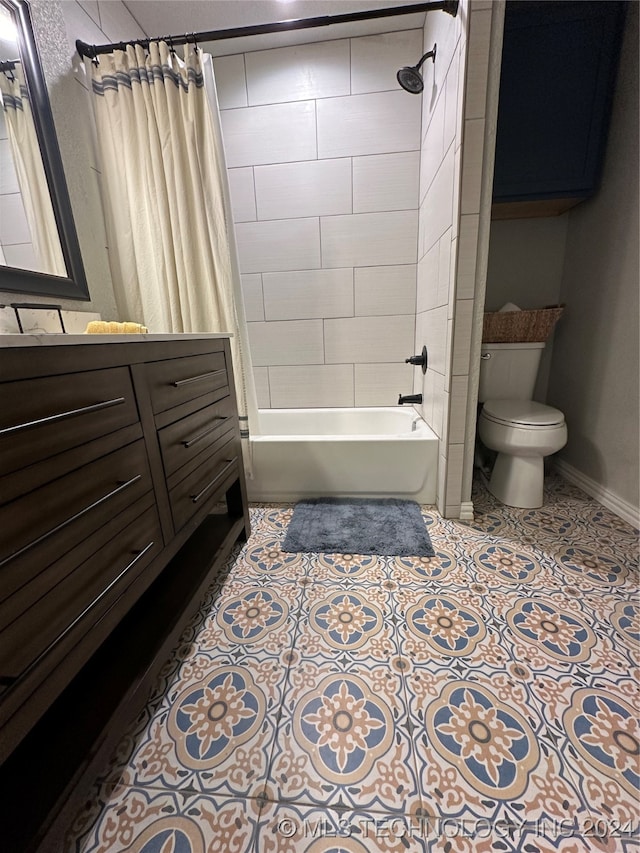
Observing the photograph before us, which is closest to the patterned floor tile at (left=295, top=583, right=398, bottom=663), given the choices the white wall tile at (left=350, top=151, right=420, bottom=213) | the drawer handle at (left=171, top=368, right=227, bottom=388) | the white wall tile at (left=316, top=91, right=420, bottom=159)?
the drawer handle at (left=171, top=368, right=227, bottom=388)

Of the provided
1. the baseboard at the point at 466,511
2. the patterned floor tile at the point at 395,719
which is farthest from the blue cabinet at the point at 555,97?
the patterned floor tile at the point at 395,719

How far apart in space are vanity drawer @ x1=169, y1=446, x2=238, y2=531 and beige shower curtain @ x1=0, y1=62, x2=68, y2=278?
2.95 feet

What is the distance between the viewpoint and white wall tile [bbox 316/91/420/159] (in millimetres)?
1872

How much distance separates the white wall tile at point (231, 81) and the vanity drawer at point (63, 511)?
7.38 feet

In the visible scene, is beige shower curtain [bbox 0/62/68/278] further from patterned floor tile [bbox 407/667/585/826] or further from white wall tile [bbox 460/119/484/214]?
patterned floor tile [bbox 407/667/585/826]

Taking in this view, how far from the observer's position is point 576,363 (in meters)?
1.84

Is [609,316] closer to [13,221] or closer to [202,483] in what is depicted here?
[202,483]

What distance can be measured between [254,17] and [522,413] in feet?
8.04

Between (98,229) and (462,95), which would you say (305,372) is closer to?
(98,229)

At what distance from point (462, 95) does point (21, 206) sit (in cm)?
155

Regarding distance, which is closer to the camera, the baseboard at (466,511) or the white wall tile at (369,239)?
the baseboard at (466,511)

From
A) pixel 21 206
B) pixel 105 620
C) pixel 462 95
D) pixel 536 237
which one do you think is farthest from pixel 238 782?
pixel 536 237

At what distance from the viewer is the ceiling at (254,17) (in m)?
1.67

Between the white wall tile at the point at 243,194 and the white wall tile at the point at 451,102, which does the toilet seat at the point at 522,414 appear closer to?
the white wall tile at the point at 451,102
